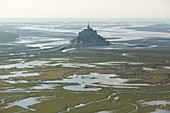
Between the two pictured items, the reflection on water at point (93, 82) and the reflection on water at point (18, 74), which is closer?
the reflection on water at point (93, 82)

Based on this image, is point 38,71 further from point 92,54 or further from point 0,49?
point 0,49

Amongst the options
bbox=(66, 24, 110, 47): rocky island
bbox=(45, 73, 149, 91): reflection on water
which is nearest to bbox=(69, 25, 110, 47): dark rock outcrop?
bbox=(66, 24, 110, 47): rocky island

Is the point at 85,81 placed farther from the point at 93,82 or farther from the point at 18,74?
the point at 18,74

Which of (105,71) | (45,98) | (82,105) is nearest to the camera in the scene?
(82,105)

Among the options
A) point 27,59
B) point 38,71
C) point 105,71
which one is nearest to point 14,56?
point 27,59

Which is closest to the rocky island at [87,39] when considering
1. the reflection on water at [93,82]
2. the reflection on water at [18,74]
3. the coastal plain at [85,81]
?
the coastal plain at [85,81]

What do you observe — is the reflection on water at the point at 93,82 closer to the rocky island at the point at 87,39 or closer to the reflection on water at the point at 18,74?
the reflection on water at the point at 18,74

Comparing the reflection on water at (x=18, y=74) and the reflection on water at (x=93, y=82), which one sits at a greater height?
the reflection on water at (x=93, y=82)

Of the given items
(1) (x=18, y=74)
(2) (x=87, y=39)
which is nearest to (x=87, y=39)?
(2) (x=87, y=39)

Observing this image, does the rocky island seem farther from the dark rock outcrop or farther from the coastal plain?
the coastal plain

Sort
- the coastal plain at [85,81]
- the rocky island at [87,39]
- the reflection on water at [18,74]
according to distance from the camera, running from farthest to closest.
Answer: the rocky island at [87,39] → the reflection on water at [18,74] → the coastal plain at [85,81]

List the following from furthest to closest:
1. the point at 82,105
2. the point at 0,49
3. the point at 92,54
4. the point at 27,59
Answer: the point at 0,49
the point at 92,54
the point at 27,59
the point at 82,105
